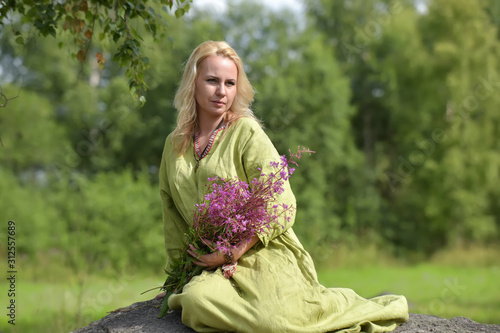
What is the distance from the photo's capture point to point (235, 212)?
337 centimetres

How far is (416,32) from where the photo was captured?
1725 cm

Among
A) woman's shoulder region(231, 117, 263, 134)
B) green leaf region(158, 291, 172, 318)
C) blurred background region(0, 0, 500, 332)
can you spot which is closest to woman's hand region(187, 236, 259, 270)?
green leaf region(158, 291, 172, 318)

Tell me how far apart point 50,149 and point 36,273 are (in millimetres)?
7912

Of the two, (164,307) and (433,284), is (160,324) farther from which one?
(433,284)

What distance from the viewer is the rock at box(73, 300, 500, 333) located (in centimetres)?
359

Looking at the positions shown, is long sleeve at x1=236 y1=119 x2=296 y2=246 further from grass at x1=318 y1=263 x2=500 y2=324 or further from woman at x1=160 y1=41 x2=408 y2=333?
grass at x1=318 y1=263 x2=500 y2=324

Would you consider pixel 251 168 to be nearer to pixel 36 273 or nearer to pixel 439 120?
pixel 36 273

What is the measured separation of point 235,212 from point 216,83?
3.26 ft

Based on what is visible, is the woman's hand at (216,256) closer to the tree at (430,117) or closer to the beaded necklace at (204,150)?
the beaded necklace at (204,150)

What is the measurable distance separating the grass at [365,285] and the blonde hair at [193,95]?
3124mm

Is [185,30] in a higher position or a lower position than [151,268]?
higher

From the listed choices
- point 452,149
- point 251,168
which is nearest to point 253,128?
point 251,168

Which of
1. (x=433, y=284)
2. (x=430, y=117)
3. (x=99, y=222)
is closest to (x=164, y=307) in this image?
(x=99, y=222)

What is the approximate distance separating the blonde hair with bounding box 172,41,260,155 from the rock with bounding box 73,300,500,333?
1209mm
